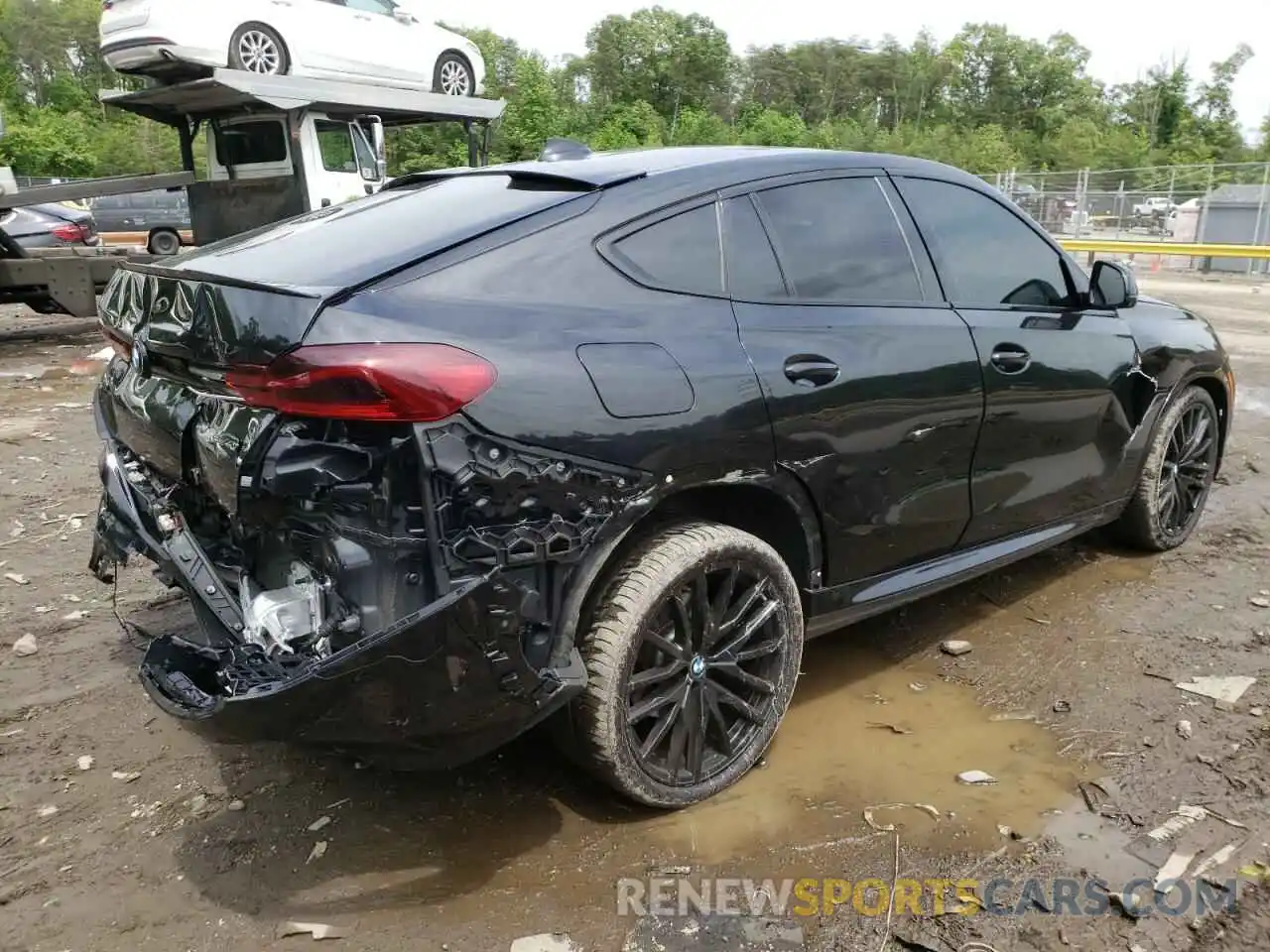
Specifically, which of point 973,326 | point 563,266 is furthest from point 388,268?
point 973,326

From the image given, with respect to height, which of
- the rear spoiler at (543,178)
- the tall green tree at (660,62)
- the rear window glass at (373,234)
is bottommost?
the rear window glass at (373,234)

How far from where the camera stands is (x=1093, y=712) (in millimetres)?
3270

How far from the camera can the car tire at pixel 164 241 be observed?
1465 centimetres

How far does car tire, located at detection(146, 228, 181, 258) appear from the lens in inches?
577

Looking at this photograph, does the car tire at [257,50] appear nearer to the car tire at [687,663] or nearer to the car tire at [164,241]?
the car tire at [164,241]

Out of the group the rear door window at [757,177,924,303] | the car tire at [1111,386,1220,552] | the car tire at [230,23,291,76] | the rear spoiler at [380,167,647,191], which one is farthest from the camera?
the car tire at [230,23,291,76]

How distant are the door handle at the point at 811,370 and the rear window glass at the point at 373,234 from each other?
2.43ft

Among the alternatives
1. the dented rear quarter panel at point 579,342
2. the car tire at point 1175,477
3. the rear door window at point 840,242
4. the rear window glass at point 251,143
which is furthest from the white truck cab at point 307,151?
the dented rear quarter panel at point 579,342

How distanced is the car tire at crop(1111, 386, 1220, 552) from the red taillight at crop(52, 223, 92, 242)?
12719 millimetres

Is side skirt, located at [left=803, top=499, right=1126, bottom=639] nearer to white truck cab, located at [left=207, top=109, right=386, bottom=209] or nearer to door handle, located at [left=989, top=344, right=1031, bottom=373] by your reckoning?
door handle, located at [left=989, top=344, right=1031, bottom=373]

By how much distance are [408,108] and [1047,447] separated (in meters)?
9.09

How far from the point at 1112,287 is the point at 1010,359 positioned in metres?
0.82

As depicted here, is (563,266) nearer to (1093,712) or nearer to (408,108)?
(1093,712)

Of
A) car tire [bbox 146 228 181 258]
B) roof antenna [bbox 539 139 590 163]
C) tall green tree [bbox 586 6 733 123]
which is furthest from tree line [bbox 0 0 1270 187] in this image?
roof antenna [bbox 539 139 590 163]
